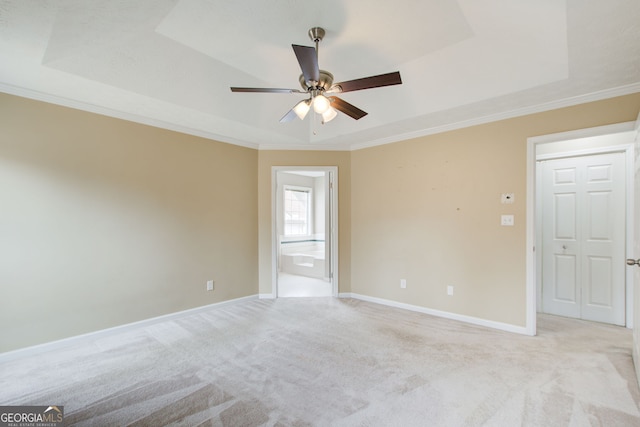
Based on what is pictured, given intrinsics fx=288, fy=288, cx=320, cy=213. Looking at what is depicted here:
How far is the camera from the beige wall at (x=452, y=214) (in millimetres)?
3082

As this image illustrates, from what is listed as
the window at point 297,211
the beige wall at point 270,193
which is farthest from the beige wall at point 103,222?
the window at point 297,211

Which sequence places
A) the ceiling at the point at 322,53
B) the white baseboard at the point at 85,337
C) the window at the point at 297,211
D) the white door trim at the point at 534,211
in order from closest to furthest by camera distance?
the ceiling at the point at 322,53, the white baseboard at the point at 85,337, the white door trim at the point at 534,211, the window at the point at 297,211

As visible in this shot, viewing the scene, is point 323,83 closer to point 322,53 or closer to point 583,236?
point 322,53

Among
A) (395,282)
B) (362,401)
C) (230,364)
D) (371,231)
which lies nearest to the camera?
(362,401)

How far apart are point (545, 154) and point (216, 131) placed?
4312 millimetres

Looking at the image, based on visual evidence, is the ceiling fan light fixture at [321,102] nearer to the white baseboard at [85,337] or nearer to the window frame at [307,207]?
the white baseboard at [85,337]

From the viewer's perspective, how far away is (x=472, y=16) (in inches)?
82.9

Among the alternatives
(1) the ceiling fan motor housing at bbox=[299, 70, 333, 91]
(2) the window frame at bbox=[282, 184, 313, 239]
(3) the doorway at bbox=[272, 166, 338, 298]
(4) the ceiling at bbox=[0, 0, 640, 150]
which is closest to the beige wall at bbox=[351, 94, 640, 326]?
(4) the ceiling at bbox=[0, 0, 640, 150]

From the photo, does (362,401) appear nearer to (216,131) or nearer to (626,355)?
(626,355)

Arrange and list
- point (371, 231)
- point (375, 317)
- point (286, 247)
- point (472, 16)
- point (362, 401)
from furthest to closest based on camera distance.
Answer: point (286, 247) < point (371, 231) < point (375, 317) < point (472, 16) < point (362, 401)

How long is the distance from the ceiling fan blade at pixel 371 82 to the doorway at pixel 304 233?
2450 mm

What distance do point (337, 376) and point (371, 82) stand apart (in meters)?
2.18

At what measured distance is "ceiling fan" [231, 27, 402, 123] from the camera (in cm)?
177

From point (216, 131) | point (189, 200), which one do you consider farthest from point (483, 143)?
point (189, 200)
